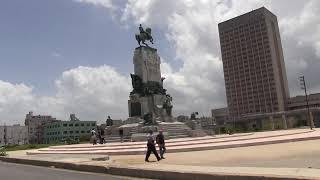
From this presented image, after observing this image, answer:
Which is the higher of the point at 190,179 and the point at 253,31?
the point at 253,31

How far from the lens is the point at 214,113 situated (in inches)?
6531

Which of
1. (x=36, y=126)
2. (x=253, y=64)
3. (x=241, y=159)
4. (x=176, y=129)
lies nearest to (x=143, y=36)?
(x=176, y=129)

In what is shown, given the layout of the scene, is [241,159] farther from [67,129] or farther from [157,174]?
[67,129]

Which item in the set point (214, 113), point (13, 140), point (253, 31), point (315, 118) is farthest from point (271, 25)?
point (13, 140)

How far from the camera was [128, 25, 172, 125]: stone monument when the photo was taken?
47.0m

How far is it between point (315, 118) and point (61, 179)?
84.4m

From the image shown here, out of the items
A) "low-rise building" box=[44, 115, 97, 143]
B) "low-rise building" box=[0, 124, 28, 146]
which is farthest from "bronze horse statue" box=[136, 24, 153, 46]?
"low-rise building" box=[0, 124, 28, 146]

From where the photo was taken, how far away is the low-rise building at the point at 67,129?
135m

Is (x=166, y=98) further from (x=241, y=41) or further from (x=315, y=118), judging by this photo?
(x=241, y=41)

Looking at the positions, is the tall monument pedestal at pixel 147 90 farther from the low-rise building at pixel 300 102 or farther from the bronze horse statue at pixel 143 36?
the low-rise building at pixel 300 102

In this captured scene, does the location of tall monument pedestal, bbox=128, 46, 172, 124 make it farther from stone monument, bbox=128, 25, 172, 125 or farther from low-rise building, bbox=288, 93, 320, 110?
low-rise building, bbox=288, 93, 320, 110

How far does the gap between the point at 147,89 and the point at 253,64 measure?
72194 mm

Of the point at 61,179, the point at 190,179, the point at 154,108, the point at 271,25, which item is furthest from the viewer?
the point at 271,25

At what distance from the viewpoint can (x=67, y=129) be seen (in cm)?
13538
